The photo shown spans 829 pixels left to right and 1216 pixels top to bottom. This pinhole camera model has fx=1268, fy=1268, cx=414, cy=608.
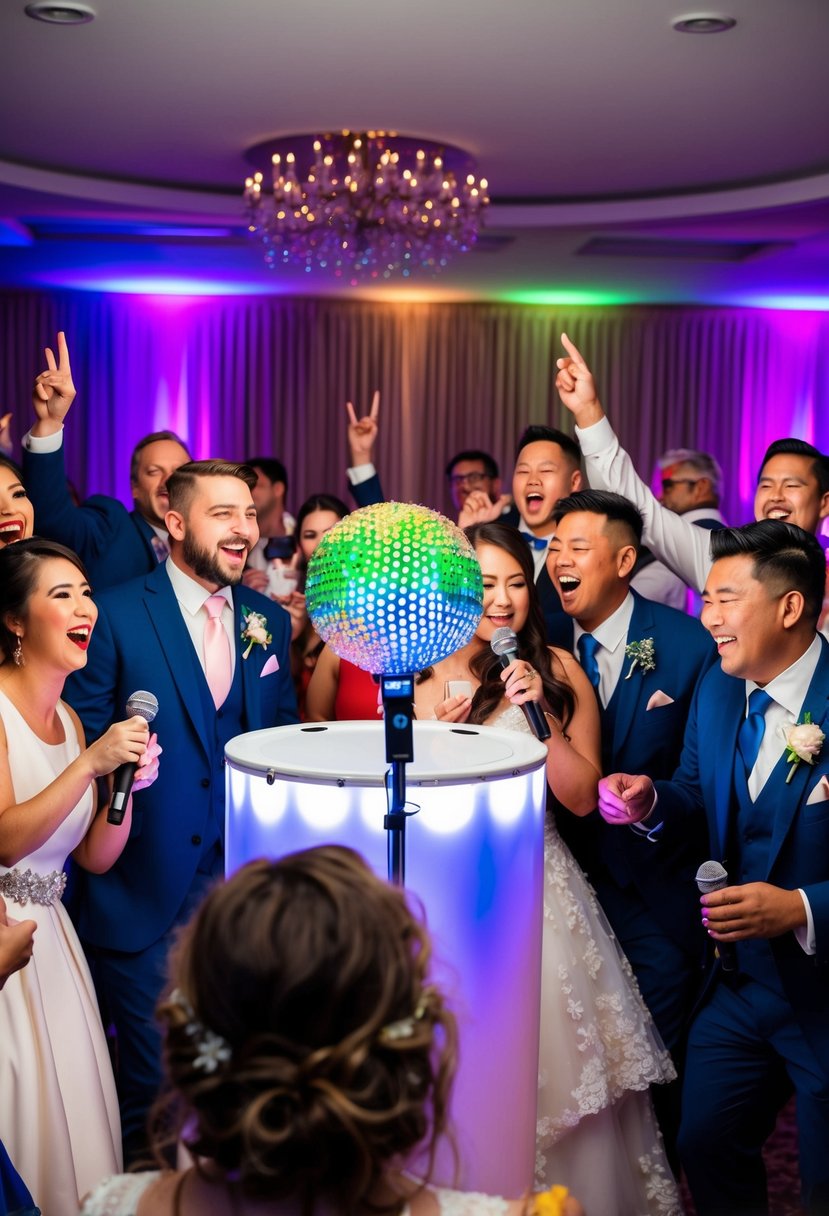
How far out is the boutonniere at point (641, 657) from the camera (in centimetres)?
342

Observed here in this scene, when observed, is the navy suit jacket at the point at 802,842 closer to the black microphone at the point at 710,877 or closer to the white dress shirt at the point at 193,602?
the black microphone at the point at 710,877

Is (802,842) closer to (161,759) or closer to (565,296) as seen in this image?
(161,759)

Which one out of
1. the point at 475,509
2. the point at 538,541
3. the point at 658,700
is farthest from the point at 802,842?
the point at 475,509

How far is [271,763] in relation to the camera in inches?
79.8

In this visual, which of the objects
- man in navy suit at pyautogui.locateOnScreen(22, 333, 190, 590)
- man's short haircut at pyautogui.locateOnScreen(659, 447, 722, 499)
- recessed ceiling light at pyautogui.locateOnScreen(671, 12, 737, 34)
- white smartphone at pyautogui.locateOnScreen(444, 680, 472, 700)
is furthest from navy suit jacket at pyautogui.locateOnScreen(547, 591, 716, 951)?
man's short haircut at pyautogui.locateOnScreen(659, 447, 722, 499)

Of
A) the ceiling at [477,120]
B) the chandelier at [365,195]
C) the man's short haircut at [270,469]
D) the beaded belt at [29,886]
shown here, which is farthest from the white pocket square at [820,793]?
the man's short haircut at [270,469]

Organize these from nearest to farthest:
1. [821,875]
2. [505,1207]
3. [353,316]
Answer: [505,1207] → [821,875] → [353,316]

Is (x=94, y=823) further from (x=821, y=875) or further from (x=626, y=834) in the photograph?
(x=821, y=875)

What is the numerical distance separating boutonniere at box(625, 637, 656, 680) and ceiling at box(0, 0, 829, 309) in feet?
7.97

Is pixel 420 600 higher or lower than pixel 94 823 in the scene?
higher

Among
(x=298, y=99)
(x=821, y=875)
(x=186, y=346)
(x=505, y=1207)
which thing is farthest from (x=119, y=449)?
(x=505, y=1207)

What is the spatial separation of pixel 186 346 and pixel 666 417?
13.3 feet

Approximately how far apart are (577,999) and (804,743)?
0.78 meters

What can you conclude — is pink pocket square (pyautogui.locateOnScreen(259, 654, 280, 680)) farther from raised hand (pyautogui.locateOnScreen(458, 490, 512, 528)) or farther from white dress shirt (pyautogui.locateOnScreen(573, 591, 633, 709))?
raised hand (pyautogui.locateOnScreen(458, 490, 512, 528))
